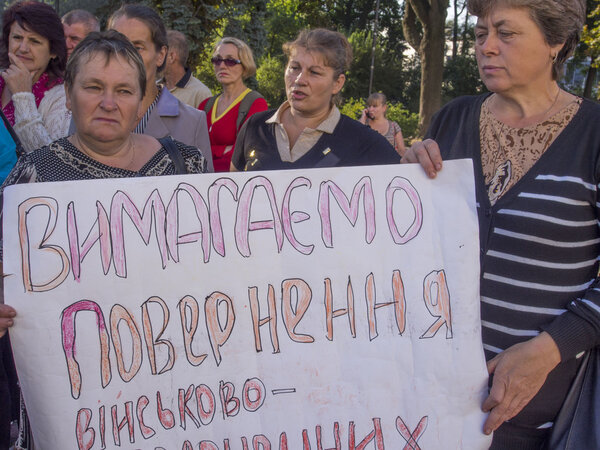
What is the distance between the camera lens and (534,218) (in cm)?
159

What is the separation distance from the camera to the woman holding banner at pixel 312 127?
276 cm

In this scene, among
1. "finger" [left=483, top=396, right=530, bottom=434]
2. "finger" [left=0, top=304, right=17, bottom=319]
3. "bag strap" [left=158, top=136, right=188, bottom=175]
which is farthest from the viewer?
"bag strap" [left=158, top=136, right=188, bottom=175]

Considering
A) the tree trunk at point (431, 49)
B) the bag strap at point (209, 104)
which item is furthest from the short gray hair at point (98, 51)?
the tree trunk at point (431, 49)

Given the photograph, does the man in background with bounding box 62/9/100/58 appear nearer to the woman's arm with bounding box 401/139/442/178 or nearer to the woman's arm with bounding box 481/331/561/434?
the woman's arm with bounding box 401/139/442/178

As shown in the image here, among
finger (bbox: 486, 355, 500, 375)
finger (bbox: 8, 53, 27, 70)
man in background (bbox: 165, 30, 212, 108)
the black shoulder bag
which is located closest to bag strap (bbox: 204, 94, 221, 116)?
man in background (bbox: 165, 30, 212, 108)

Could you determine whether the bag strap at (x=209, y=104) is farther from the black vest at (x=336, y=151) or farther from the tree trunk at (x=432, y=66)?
the tree trunk at (x=432, y=66)

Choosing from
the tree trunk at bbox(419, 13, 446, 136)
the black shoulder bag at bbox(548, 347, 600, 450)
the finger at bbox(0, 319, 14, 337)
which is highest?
the tree trunk at bbox(419, 13, 446, 136)

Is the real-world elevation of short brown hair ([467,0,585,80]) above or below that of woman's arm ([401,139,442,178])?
above

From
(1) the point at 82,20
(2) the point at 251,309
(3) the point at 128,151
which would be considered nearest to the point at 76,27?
(1) the point at 82,20

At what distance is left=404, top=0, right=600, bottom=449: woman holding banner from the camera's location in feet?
5.07

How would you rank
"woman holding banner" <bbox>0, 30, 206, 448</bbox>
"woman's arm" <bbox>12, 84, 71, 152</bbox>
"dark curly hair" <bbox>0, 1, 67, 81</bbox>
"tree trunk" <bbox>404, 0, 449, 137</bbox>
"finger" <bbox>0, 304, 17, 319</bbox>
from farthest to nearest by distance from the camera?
"tree trunk" <bbox>404, 0, 449, 137</bbox> → "dark curly hair" <bbox>0, 1, 67, 81</bbox> → "woman's arm" <bbox>12, 84, 71, 152</bbox> → "woman holding banner" <bbox>0, 30, 206, 448</bbox> → "finger" <bbox>0, 304, 17, 319</bbox>

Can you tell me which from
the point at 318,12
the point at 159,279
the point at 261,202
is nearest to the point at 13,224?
the point at 159,279

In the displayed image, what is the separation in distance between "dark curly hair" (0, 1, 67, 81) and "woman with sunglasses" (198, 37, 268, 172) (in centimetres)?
116

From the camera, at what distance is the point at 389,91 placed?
116ft
